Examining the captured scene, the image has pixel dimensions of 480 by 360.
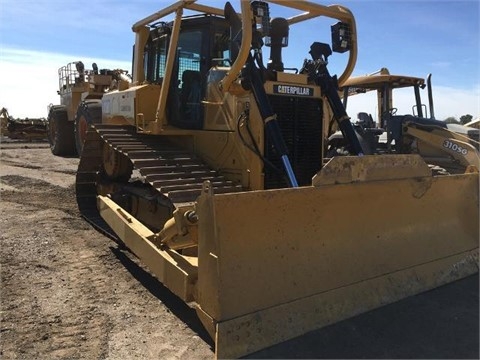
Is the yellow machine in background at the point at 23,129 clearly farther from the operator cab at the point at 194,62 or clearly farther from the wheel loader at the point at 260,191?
the operator cab at the point at 194,62

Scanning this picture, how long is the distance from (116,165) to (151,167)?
1.86 metres

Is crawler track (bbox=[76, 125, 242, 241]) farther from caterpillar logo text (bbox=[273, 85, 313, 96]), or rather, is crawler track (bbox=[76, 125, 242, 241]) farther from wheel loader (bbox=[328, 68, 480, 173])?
wheel loader (bbox=[328, 68, 480, 173])

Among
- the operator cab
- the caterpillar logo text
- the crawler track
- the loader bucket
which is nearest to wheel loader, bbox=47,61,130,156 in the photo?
the crawler track

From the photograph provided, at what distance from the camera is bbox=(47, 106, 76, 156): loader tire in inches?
570

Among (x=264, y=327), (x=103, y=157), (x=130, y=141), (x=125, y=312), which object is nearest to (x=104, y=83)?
(x=103, y=157)

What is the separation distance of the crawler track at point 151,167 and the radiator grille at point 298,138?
465 mm

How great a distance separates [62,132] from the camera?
47.8ft

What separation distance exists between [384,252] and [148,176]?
2323 mm

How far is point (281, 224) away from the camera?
3471mm

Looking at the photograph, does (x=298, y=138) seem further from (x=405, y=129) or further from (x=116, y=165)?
(x=405, y=129)

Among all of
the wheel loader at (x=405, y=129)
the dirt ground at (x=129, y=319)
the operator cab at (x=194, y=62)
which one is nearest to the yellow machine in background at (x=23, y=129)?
the wheel loader at (x=405, y=129)

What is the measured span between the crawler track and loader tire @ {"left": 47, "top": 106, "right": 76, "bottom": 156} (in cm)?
818

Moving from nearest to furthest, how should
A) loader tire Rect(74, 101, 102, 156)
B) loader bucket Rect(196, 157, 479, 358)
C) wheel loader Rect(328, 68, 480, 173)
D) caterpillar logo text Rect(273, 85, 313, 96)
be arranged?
1. loader bucket Rect(196, 157, 479, 358)
2. caterpillar logo text Rect(273, 85, 313, 96)
3. loader tire Rect(74, 101, 102, 156)
4. wheel loader Rect(328, 68, 480, 173)

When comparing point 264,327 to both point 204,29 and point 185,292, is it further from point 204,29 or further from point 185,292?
point 204,29
